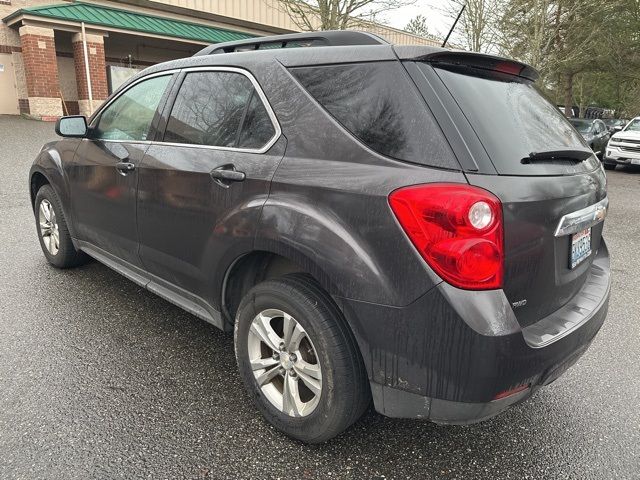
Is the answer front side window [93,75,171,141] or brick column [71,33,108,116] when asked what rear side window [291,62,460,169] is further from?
brick column [71,33,108,116]

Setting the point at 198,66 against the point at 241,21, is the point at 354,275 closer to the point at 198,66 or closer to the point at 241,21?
the point at 198,66

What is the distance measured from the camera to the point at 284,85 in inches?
89.7

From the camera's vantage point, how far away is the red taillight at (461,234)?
1704 mm

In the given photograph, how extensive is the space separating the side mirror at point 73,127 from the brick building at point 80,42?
1515cm

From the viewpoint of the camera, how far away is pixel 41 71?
53.7ft

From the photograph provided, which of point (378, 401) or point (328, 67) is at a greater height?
point (328, 67)

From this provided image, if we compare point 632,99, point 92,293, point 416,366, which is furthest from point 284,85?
point 632,99

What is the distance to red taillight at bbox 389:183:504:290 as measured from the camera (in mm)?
1704

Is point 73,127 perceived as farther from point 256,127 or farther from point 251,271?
point 251,271

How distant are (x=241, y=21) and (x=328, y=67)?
71.4 ft

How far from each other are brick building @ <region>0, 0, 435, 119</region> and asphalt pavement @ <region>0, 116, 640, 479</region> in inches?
623

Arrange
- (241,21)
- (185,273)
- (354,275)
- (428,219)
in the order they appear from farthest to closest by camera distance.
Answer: (241,21)
(185,273)
(354,275)
(428,219)

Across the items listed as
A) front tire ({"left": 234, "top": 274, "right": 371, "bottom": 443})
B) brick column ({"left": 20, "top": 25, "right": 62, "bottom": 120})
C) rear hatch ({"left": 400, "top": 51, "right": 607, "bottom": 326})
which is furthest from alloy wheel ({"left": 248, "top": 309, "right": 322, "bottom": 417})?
brick column ({"left": 20, "top": 25, "right": 62, "bottom": 120})

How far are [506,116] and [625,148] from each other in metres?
14.7
